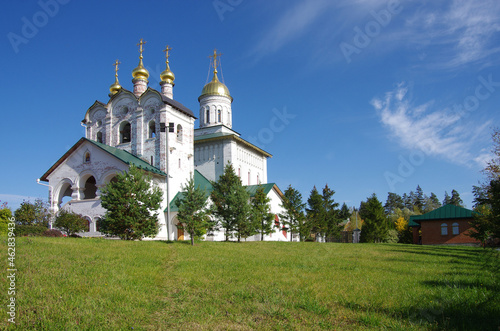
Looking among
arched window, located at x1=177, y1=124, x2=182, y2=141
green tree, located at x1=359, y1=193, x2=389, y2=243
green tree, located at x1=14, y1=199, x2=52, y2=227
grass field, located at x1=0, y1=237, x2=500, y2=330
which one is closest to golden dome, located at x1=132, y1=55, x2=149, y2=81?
arched window, located at x1=177, y1=124, x2=182, y2=141

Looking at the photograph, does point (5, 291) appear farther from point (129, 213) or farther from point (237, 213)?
point (237, 213)

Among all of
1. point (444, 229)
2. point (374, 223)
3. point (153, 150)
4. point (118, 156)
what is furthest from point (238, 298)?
point (444, 229)

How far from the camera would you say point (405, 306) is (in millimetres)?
6016

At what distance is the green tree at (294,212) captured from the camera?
3186 cm

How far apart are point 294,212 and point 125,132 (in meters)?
16.3

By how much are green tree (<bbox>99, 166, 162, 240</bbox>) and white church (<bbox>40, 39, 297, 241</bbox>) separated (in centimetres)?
475

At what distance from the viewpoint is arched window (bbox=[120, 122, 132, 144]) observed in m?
33.3

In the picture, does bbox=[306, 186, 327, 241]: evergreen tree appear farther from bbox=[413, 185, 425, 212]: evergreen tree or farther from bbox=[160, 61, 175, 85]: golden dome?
bbox=[413, 185, 425, 212]: evergreen tree

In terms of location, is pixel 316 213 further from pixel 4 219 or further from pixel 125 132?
pixel 4 219

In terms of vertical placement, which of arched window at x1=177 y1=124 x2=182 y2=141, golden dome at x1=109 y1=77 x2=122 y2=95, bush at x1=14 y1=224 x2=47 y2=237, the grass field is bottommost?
the grass field

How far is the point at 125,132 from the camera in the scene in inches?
1319

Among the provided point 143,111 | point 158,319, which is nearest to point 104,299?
point 158,319

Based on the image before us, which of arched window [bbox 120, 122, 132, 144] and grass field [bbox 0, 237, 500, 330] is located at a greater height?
arched window [bbox 120, 122, 132, 144]

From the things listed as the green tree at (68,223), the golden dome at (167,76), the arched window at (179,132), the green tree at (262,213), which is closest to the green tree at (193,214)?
the green tree at (68,223)
